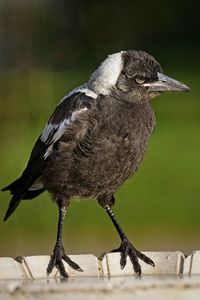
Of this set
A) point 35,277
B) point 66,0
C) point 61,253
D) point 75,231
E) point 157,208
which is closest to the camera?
point 35,277

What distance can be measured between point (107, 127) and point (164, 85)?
1.03 ft

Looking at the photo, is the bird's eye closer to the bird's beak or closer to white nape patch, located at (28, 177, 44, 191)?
the bird's beak

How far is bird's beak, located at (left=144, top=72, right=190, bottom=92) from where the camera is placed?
15.1 ft

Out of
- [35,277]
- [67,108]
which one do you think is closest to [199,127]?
[67,108]

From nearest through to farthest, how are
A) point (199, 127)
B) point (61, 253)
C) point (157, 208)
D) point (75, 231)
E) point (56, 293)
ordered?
point (56, 293)
point (61, 253)
point (75, 231)
point (157, 208)
point (199, 127)

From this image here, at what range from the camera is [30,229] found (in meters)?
8.91

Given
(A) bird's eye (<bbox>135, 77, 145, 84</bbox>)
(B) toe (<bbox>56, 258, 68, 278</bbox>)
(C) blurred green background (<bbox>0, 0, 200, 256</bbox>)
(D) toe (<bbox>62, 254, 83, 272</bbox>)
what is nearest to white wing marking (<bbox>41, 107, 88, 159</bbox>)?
(A) bird's eye (<bbox>135, 77, 145, 84</bbox>)

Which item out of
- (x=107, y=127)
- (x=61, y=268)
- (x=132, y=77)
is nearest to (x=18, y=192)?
(x=107, y=127)

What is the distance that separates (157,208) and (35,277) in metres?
6.03

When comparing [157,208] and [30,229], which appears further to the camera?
[157,208]

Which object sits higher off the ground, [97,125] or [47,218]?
[97,125]

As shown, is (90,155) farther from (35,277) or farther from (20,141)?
(20,141)

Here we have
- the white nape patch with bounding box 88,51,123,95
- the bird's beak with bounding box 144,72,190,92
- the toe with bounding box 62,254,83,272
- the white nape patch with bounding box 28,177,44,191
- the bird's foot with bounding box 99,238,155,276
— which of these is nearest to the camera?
the toe with bounding box 62,254,83,272

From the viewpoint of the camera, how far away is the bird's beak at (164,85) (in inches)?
181
